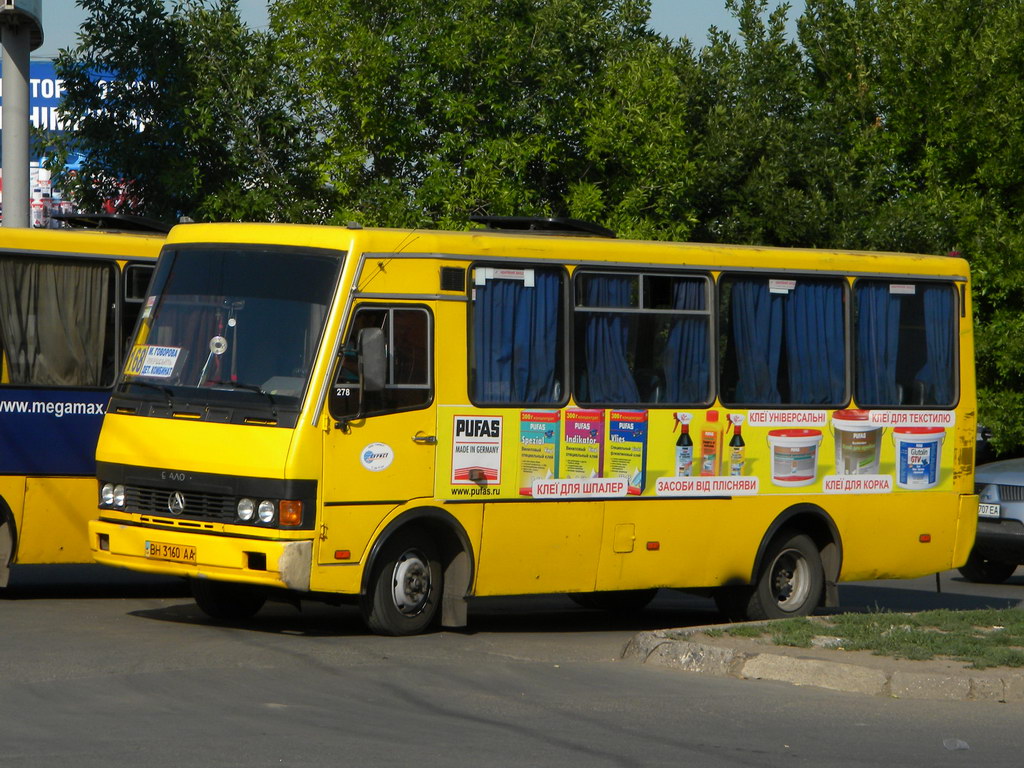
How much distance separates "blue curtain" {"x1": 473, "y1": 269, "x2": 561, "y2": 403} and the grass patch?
2.19 m

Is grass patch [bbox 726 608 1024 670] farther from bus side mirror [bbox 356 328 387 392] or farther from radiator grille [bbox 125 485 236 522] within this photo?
radiator grille [bbox 125 485 236 522]

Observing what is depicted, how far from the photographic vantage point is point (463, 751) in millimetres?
7488

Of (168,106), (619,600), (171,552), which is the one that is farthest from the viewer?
(168,106)

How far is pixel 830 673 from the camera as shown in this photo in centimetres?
984

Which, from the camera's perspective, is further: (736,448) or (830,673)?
(736,448)

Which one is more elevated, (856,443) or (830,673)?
(856,443)

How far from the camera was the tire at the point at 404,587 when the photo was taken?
36.6ft

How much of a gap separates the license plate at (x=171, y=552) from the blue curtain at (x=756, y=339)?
14.3ft

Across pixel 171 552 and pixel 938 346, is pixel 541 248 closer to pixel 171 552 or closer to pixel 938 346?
pixel 171 552

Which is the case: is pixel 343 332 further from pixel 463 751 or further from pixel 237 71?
pixel 237 71

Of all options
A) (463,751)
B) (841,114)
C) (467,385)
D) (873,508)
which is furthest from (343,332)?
(841,114)

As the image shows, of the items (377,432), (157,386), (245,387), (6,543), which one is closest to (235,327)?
(245,387)

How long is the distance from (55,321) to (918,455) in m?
6.93

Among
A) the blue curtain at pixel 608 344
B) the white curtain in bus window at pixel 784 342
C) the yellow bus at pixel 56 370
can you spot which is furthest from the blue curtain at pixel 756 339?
the yellow bus at pixel 56 370
